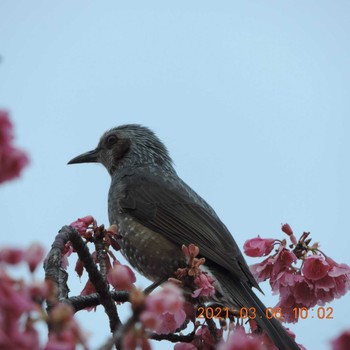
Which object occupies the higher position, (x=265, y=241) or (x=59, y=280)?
(x=265, y=241)

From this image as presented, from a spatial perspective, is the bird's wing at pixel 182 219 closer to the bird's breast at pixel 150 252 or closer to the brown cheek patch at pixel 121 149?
the bird's breast at pixel 150 252

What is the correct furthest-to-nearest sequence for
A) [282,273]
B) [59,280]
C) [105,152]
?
[105,152] < [282,273] < [59,280]

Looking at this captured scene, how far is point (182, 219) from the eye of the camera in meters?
4.89

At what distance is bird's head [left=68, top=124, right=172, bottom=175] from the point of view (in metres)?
6.29

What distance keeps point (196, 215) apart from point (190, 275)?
1772mm

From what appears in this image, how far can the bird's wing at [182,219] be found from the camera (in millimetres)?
4410

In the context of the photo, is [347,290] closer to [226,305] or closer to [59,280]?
[226,305]

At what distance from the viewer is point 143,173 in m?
5.80

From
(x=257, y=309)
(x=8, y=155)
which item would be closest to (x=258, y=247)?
(x=257, y=309)

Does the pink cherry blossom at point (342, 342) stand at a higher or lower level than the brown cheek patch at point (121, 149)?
lower

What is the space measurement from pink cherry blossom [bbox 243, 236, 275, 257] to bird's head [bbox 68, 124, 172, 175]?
273 centimetres

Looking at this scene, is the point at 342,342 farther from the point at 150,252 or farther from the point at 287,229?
the point at 150,252

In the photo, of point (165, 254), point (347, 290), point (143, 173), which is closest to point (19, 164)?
point (347, 290)
